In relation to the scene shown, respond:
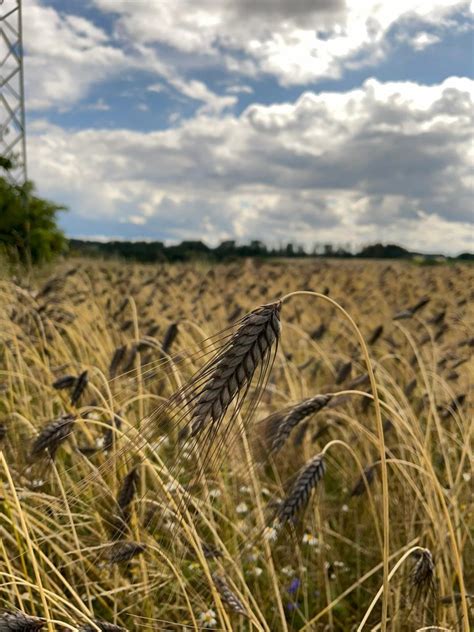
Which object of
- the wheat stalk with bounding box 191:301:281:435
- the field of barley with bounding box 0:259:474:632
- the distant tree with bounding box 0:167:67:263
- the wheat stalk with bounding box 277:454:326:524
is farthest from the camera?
the distant tree with bounding box 0:167:67:263

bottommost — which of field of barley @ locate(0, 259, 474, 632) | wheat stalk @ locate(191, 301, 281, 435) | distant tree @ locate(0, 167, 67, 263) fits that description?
field of barley @ locate(0, 259, 474, 632)

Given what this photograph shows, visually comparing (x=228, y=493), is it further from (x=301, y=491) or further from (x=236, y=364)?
(x=236, y=364)

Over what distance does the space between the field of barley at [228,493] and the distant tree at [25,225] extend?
23.1 ft

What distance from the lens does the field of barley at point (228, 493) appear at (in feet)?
4.76

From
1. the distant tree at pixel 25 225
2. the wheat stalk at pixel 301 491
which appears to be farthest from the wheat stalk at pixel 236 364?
the distant tree at pixel 25 225

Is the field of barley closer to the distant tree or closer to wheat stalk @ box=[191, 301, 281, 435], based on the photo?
wheat stalk @ box=[191, 301, 281, 435]

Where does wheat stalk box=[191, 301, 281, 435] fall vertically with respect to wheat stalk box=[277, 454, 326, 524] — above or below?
above

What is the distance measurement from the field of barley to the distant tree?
704 cm

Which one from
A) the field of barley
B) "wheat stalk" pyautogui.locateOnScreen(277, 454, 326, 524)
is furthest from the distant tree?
"wheat stalk" pyautogui.locateOnScreen(277, 454, 326, 524)

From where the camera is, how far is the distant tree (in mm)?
13672

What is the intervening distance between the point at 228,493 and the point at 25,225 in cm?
1157

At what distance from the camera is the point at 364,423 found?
5.00 m

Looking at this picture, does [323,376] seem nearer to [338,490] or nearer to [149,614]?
[338,490]

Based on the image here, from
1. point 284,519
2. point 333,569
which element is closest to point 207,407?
point 284,519
